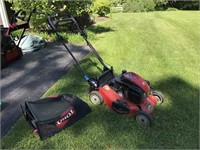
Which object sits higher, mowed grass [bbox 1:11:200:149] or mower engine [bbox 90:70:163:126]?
mower engine [bbox 90:70:163:126]

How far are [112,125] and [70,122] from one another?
63 centimetres

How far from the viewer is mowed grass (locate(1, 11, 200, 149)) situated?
3295 millimetres

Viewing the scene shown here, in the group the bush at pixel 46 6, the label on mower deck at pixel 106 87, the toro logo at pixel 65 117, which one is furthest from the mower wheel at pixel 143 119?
the bush at pixel 46 6

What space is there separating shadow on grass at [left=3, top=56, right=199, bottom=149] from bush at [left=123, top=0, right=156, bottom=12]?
17.4 meters

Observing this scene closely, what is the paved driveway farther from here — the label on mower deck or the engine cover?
the engine cover

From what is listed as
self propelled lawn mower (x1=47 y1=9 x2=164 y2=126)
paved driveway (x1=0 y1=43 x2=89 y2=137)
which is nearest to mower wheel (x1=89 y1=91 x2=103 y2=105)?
self propelled lawn mower (x1=47 y1=9 x2=164 y2=126)

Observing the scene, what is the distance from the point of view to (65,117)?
138 inches

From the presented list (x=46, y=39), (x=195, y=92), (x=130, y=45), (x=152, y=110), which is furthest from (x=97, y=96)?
(x=46, y=39)

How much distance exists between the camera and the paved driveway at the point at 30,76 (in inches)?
162

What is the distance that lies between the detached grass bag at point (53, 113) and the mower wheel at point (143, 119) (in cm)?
81

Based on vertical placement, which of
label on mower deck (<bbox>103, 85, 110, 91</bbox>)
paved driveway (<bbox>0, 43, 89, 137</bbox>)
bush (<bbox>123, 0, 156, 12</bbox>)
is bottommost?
bush (<bbox>123, 0, 156, 12</bbox>)

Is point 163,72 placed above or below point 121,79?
below

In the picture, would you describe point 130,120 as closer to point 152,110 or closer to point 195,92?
point 152,110

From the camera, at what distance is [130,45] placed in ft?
25.2
